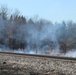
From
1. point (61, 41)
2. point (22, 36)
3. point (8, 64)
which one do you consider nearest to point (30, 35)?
point (22, 36)

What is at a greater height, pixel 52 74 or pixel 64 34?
pixel 64 34

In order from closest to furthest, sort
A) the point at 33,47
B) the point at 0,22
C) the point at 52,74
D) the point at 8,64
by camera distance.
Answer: the point at 52,74, the point at 8,64, the point at 33,47, the point at 0,22

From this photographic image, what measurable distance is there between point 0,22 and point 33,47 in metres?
8.29

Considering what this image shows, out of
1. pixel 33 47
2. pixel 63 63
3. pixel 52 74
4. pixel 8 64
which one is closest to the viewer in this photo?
pixel 52 74

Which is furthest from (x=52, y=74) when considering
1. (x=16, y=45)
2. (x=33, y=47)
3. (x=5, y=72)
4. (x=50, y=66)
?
(x=16, y=45)

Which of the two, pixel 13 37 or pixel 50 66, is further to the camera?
pixel 13 37

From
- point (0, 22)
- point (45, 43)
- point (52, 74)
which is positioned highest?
point (0, 22)

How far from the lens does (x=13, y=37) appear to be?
149 feet

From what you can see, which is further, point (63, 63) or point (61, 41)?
point (61, 41)

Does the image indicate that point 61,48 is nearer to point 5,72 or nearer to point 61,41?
point 61,41

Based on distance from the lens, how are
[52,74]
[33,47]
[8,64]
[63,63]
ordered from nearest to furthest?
[52,74] → [63,63] → [8,64] → [33,47]

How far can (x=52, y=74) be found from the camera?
1456 centimetres

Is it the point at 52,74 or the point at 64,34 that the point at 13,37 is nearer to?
the point at 64,34

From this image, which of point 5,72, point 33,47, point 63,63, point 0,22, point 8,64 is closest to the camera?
point 5,72
